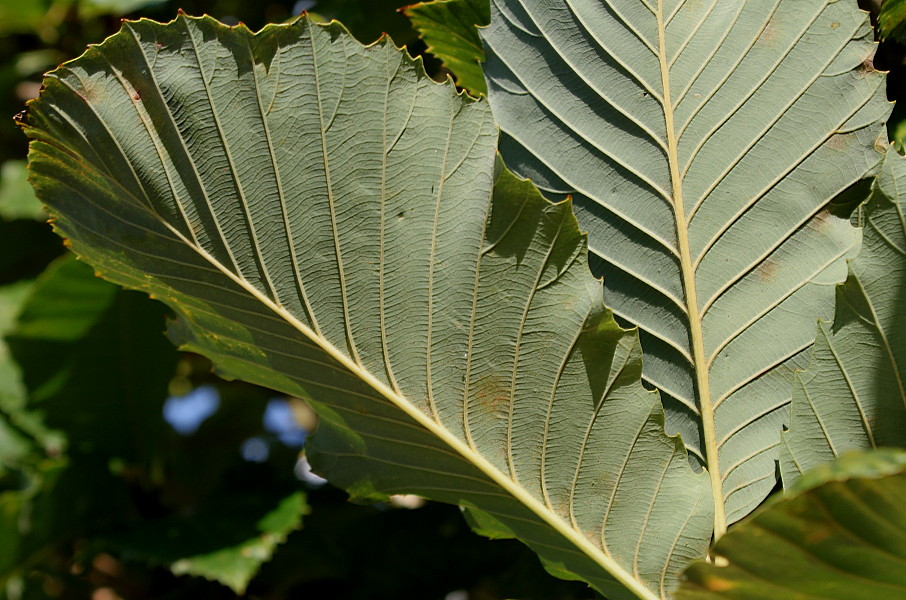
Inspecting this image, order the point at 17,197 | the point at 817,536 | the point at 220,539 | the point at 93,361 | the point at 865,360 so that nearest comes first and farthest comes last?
1. the point at 817,536
2. the point at 865,360
3. the point at 220,539
4. the point at 93,361
5. the point at 17,197

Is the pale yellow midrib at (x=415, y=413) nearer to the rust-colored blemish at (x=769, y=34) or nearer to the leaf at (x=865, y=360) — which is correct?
the leaf at (x=865, y=360)

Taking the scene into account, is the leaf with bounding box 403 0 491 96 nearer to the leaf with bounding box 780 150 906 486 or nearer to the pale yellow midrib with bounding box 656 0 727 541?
the pale yellow midrib with bounding box 656 0 727 541

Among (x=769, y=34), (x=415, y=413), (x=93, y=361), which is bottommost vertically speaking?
(x=93, y=361)

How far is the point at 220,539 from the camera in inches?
47.1

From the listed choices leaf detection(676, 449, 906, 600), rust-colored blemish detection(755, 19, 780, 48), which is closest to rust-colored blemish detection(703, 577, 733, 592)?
leaf detection(676, 449, 906, 600)

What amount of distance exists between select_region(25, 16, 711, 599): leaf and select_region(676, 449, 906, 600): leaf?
0.15m

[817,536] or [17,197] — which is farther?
[17,197]

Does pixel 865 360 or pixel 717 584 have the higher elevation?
pixel 865 360

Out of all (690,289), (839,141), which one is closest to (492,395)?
(690,289)

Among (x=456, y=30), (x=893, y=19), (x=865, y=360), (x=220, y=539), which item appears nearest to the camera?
(x=865, y=360)

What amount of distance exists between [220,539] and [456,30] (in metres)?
0.81

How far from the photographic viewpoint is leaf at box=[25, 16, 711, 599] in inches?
25.0

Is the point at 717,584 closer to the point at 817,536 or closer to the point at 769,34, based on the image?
the point at 817,536

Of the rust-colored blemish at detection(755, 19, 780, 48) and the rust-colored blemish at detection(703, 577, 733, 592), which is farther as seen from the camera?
the rust-colored blemish at detection(755, 19, 780, 48)
